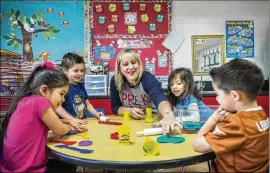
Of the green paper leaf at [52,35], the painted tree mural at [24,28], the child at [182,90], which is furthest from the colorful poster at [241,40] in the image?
the painted tree mural at [24,28]

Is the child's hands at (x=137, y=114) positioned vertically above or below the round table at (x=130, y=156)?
above

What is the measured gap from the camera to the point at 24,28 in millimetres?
3227

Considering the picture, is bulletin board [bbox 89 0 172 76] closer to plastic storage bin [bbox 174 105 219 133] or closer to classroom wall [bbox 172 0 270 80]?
classroom wall [bbox 172 0 270 80]

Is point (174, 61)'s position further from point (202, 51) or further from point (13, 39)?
point (13, 39)

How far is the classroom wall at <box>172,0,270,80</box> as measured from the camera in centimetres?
333

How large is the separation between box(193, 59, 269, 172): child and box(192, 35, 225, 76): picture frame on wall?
2.36m

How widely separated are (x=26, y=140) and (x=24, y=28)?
257cm

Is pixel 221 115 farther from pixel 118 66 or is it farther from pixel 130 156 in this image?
pixel 118 66

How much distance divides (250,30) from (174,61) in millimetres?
1106

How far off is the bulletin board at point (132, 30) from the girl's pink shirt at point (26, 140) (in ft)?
7.38

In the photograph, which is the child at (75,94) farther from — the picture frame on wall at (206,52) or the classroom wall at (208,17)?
the picture frame on wall at (206,52)

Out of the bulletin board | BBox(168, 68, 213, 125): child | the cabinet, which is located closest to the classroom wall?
the bulletin board

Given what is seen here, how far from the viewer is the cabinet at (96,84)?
3.05 m

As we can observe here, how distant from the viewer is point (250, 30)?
336 centimetres
